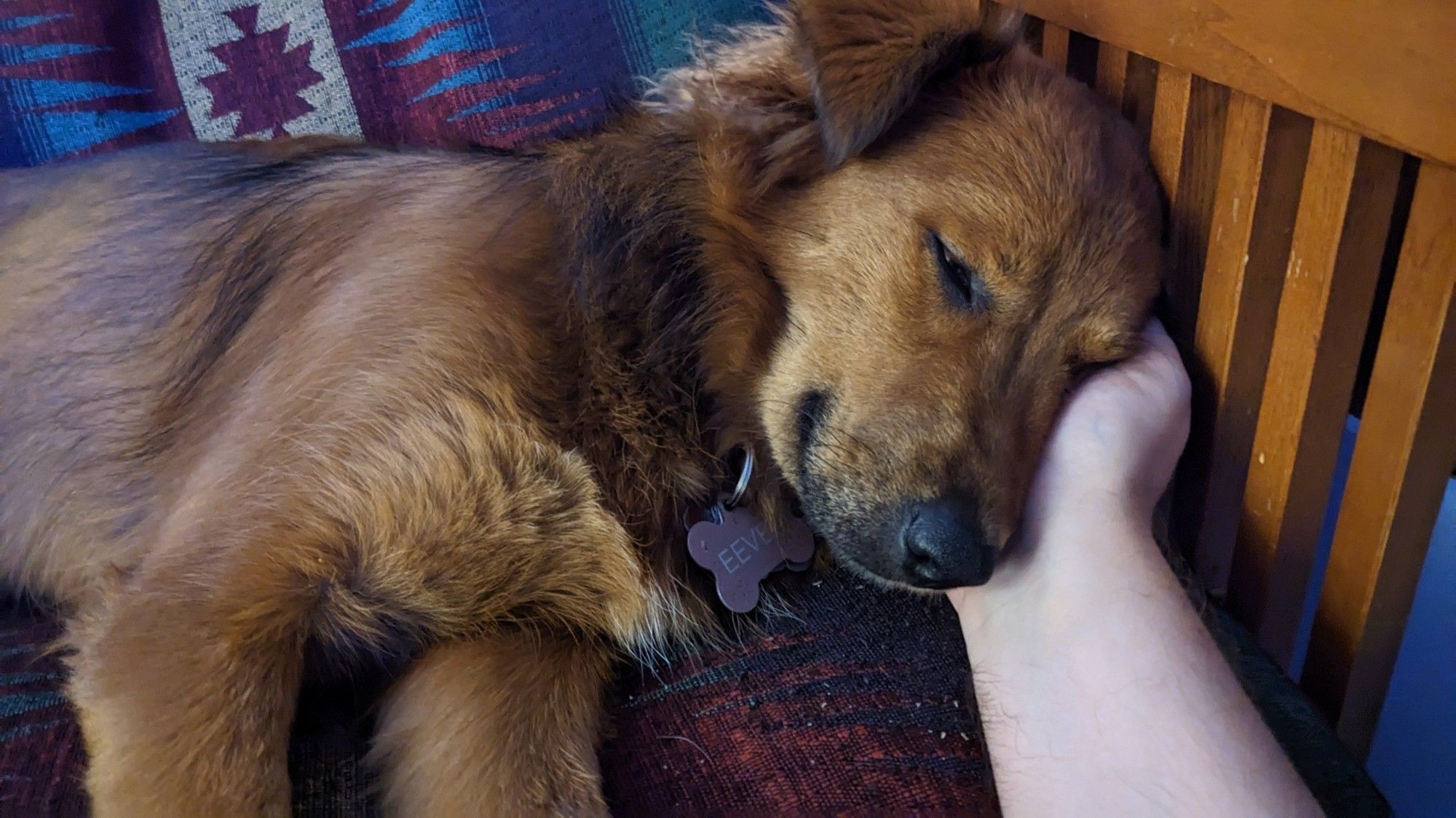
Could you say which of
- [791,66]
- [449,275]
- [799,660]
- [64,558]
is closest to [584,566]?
[799,660]

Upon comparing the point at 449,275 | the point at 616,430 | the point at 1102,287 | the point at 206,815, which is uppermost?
the point at 449,275

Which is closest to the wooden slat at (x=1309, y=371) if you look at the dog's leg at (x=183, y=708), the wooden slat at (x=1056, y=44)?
the wooden slat at (x=1056, y=44)

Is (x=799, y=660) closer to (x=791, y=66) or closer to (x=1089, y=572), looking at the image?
(x=1089, y=572)

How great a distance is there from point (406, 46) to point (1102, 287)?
1.95 metres

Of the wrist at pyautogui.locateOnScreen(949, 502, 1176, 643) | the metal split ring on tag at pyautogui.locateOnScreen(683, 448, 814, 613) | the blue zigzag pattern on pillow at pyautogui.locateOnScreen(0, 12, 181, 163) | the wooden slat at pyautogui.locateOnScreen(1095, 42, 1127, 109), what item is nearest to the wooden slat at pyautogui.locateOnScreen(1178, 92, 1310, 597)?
the wrist at pyautogui.locateOnScreen(949, 502, 1176, 643)

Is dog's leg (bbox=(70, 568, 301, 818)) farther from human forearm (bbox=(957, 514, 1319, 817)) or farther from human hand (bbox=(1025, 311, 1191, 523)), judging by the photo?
human hand (bbox=(1025, 311, 1191, 523))

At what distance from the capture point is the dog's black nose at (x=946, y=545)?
1.36 metres

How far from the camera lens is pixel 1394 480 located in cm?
125

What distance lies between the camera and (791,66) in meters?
1.67

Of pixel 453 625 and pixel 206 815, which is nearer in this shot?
pixel 206 815

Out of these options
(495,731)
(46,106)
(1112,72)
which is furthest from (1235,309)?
(46,106)

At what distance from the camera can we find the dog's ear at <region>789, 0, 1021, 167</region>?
4.85 ft

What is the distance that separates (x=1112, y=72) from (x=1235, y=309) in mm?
557

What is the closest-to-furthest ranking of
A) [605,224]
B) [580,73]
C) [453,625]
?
[453,625] < [605,224] < [580,73]
